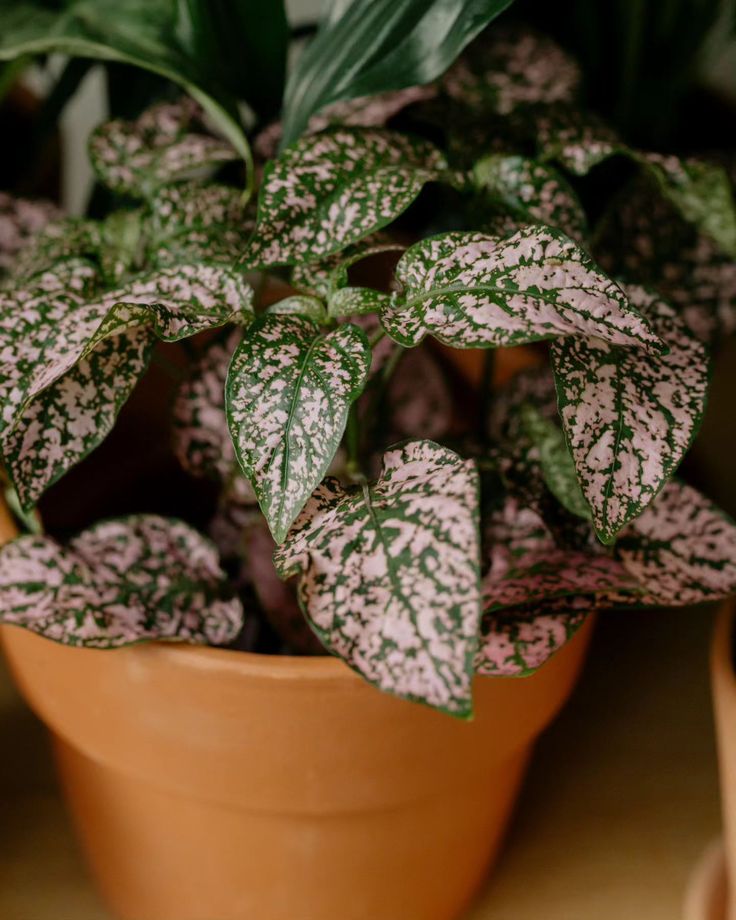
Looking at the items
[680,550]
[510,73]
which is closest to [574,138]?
[510,73]

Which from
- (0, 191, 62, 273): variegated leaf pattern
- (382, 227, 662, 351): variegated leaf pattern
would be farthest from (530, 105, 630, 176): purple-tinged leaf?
(0, 191, 62, 273): variegated leaf pattern

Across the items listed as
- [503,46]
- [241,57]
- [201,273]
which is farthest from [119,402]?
[503,46]

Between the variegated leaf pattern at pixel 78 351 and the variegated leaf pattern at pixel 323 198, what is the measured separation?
0.04m

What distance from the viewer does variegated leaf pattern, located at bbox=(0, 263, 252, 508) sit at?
20.4 inches

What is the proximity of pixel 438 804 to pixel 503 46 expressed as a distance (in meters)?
0.59

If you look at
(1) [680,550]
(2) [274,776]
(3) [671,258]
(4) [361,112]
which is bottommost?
(2) [274,776]

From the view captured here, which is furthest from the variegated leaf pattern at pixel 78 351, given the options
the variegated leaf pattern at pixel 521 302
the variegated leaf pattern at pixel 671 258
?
the variegated leaf pattern at pixel 671 258

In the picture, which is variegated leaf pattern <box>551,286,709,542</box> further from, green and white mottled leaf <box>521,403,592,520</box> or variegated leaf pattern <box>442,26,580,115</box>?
variegated leaf pattern <box>442,26,580,115</box>

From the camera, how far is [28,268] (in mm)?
695

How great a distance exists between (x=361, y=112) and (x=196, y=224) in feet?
0.51

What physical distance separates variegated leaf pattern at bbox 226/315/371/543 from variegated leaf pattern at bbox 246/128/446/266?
0.06m

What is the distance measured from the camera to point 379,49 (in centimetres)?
63

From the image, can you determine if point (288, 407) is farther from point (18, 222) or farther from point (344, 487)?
point (18, 222)

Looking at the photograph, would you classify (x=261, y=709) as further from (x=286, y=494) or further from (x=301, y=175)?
(x=301, y=175)
